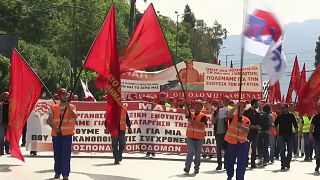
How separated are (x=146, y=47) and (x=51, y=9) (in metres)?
45.6

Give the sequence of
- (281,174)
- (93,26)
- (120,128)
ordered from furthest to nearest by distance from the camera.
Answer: (93,26) → (120,128) → (281,174)

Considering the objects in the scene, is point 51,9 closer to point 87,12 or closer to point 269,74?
point 87,12

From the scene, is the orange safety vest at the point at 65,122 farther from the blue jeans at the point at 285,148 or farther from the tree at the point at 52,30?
the tree at the point at 52,30

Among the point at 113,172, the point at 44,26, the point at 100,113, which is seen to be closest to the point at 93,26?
the point at 44,26

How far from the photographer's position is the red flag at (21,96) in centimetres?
1415

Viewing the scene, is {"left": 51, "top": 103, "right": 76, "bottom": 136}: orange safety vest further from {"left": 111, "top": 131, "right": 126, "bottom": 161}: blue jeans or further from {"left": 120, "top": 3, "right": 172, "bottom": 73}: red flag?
{"left": 111, "top": 131, "right": 126, "bottom": 161}: blue jeans

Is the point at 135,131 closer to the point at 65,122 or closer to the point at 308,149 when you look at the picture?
the point at 308,149

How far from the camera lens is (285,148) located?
16703 mm

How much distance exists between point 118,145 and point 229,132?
502 cm

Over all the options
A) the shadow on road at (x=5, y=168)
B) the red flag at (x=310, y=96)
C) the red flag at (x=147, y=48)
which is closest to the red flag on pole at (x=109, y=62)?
the red flag at (x=147, y=48)

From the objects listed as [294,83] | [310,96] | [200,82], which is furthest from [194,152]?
[200,82]

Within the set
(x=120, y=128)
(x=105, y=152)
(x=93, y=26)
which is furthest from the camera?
(x=93, y=26)

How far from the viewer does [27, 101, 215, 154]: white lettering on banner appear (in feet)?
59.1

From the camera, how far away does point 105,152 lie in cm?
1811
